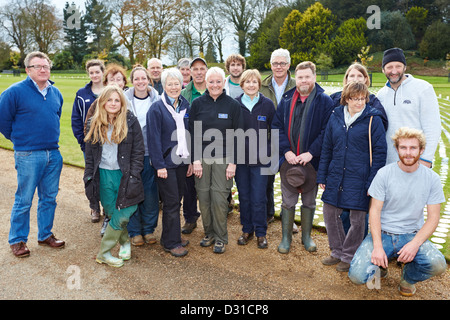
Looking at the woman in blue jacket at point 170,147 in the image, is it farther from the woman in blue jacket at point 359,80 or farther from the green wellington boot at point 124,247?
the woman in blue jacket at point 359,80

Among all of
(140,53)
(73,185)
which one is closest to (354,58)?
(140,53)

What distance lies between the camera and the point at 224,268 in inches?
164

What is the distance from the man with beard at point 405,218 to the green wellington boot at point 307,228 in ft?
3.12

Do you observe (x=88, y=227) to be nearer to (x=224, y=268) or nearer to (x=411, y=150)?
(x=224, y=268)

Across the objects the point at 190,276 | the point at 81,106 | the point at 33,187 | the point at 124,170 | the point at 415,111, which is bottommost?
the point at 190,276

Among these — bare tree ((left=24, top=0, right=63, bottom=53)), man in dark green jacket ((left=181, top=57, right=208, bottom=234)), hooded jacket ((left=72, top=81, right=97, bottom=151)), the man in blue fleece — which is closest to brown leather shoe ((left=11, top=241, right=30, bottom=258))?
the man in blue fleece

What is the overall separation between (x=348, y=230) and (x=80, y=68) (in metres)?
60.8

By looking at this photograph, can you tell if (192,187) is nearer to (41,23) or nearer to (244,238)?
(244,238)

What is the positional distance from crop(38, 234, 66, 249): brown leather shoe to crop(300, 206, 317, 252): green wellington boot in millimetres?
3203

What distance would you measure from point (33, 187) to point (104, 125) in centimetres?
129

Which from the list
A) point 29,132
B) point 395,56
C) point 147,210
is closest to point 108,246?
point 147,210

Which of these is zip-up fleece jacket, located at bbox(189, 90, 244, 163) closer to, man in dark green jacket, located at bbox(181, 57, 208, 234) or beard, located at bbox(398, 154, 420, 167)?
man in dark green jacket, located at bbox(181, 57, 208, 234)

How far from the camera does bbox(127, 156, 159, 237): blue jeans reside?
4852 millimetres

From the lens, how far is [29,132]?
14.6ft
